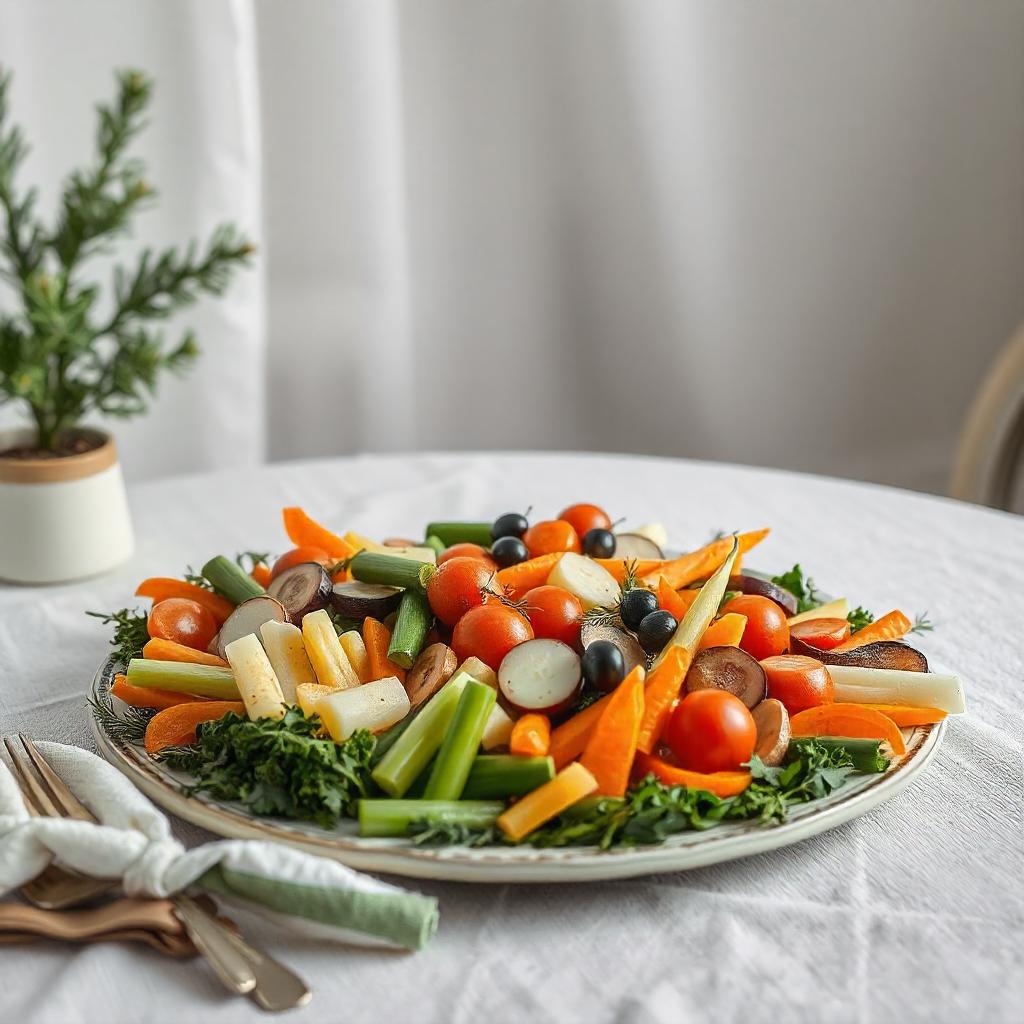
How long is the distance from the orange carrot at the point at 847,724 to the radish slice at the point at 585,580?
0.31 metres

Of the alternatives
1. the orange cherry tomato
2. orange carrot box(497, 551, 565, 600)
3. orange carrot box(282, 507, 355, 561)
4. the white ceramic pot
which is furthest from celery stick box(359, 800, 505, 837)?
the white ceramic pot

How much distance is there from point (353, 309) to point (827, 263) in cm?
171

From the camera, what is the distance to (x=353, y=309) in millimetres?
4035

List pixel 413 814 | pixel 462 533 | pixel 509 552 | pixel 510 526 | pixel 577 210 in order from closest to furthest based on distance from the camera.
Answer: pixel 413 814, pixel 509 552, pixel 510 526, pixel 462 533, pixel 577 210

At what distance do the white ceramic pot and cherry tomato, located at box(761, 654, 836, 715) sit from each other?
123cm

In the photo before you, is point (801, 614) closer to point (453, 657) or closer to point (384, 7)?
point (453, 657)

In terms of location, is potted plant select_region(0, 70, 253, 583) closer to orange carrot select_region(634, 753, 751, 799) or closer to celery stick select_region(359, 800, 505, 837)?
celery stick select_region(359, 800, 505, 837)

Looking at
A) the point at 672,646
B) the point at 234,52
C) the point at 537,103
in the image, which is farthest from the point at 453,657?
the point at 537,103

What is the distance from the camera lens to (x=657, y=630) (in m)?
1.48

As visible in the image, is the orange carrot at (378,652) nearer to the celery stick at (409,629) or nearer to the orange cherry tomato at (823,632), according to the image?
the celery stick at (409,629)

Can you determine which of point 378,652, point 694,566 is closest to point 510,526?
point 694,566

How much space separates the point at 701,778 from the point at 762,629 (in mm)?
311

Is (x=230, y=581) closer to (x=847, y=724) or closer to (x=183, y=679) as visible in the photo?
(x=183, y=679)

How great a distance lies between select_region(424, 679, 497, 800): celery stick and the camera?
4.21 feet
